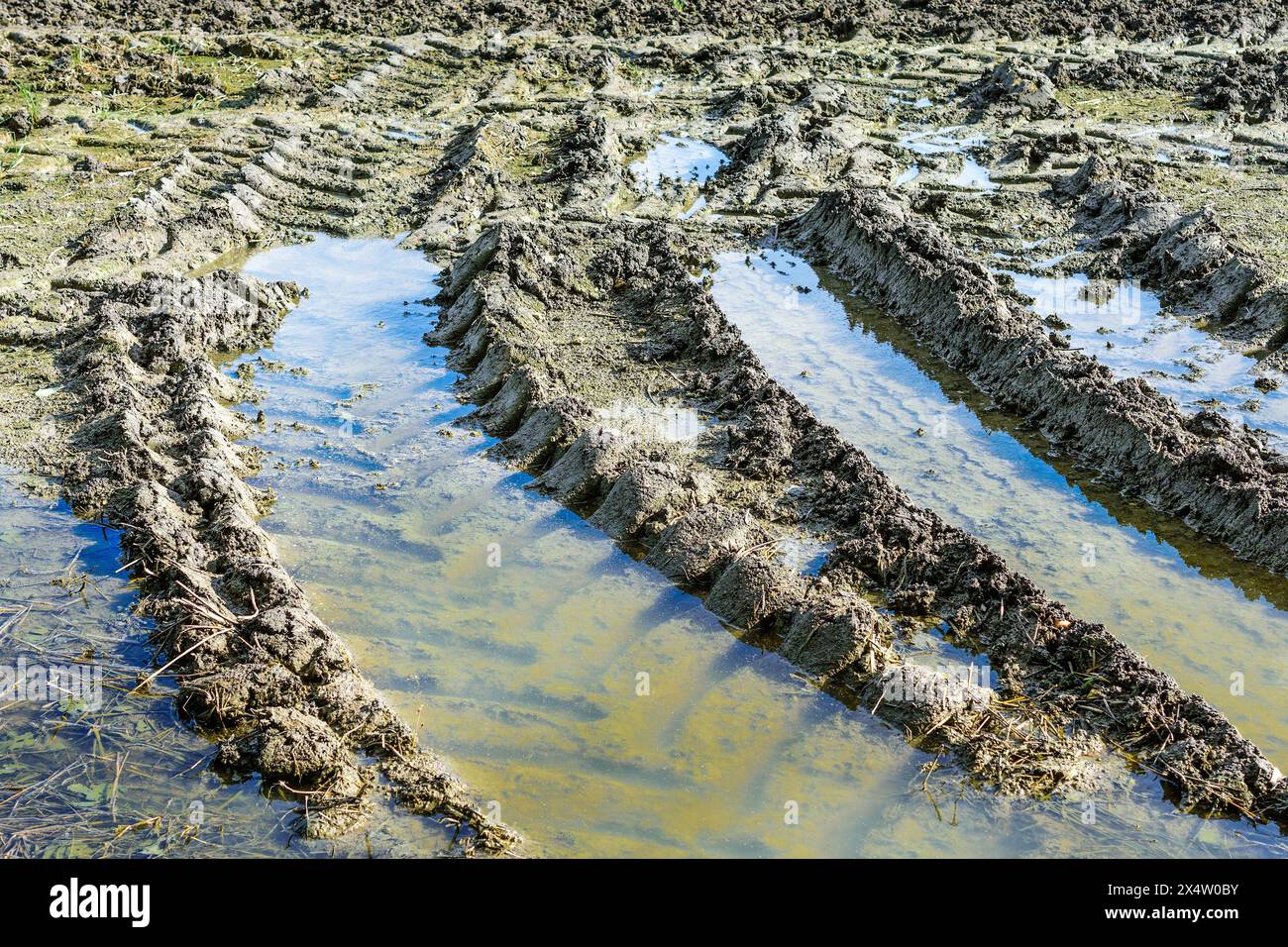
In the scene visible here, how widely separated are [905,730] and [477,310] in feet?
19.9

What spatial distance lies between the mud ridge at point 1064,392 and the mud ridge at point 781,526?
2001mm

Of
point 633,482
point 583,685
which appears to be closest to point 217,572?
point 583,685

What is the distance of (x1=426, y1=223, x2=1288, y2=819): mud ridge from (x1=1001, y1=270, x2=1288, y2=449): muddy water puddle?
3416mm

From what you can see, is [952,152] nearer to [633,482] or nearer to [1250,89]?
[1250,89]

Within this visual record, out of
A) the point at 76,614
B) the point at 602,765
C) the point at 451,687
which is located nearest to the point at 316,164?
the point at 76,614

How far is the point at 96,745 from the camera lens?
18.4ft

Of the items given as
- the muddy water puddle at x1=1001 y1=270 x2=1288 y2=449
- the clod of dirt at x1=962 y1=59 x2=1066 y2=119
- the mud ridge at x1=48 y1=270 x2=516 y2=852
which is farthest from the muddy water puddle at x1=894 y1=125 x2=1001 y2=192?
the mud ridge at x1=48 y1=270 x2=516 y2=852

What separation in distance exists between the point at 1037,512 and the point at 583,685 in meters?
3.91

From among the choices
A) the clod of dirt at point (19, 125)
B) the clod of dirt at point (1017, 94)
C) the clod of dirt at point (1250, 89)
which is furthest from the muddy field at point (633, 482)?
the clod of dirt at point (1250, 89)

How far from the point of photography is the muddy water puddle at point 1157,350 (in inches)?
359

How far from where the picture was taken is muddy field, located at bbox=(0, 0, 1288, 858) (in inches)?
217

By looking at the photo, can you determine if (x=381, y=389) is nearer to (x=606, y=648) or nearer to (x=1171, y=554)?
(x=606, y=648)

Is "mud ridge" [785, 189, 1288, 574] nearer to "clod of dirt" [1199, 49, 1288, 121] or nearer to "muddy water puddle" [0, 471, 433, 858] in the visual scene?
"muddy water puddle" [0, 471, 433, 858]

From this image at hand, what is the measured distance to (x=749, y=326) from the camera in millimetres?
10719
